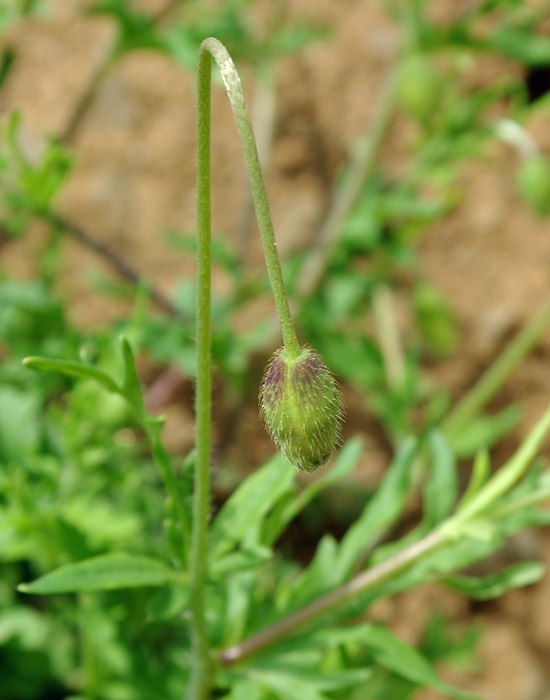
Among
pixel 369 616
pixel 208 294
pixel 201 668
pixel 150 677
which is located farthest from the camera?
pixel 369 616

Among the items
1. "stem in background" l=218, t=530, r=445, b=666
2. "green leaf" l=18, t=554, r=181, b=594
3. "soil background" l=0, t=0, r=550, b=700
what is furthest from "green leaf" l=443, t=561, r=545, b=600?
"soil background" l=0, t=0, r=550, b=700

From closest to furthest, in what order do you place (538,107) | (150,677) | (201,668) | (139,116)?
(201,668), (150,677), (538,107), (139,116)

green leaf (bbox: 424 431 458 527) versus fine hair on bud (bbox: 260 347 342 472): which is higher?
fine hair on bud (bbox: 260 347 342 472)

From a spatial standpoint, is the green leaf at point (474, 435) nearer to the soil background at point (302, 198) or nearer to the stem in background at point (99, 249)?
the soil background at point (302, 198)

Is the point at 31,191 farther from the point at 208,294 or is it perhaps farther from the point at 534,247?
the point at 534,247

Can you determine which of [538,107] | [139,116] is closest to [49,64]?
[139,116]

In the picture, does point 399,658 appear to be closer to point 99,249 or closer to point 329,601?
point 329,601

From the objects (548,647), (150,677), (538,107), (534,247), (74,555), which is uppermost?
(538,107)

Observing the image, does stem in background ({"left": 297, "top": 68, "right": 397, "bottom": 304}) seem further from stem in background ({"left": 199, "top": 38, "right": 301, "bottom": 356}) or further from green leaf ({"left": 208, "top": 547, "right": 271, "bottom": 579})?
stem in background ({"left": 199, "top": 38, "right": 301, "bottom": 356})
